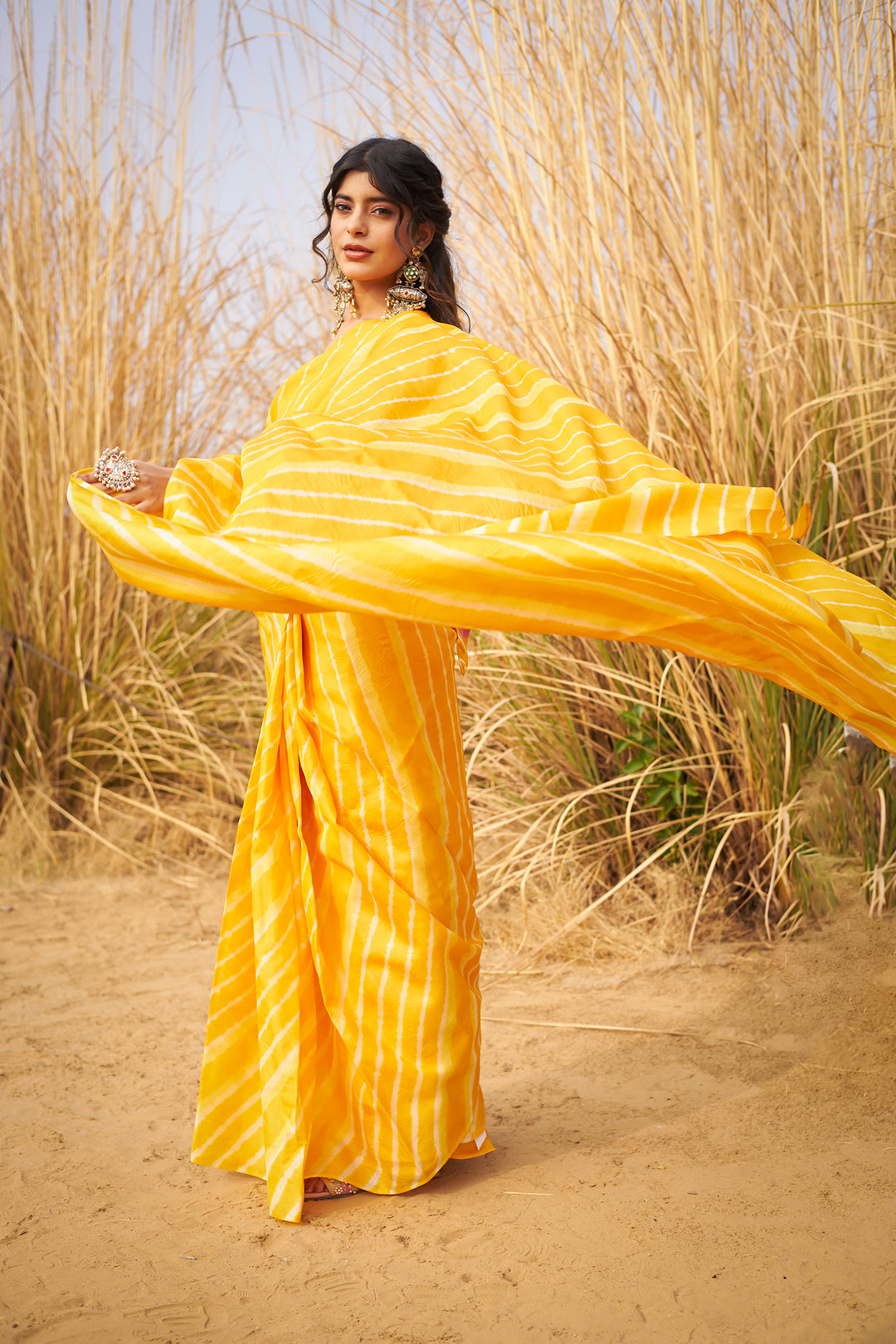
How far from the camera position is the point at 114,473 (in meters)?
1.61

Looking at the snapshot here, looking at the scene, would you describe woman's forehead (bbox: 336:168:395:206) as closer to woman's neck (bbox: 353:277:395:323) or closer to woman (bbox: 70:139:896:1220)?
woman (bbox: 70:139:896:1220)

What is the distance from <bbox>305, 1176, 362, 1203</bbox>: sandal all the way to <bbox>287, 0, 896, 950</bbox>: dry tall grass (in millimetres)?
1169

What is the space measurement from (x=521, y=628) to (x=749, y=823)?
1736 millimetres

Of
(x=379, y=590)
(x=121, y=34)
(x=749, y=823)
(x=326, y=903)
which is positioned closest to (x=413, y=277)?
(x=379, y=590)

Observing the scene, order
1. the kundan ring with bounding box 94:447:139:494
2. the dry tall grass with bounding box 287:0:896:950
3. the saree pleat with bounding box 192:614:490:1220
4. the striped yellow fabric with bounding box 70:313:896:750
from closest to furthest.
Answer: the striped yellow fabric with bounding box 70:313:896:750 → the kundan ring with bounding box 94:447:139:494 → the saree pleat with bounding box 192:614:490:1220 → the dry tall grass with bounding box 287:0:896:950

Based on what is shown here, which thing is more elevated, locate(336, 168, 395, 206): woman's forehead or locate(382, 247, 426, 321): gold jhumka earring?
locate(336, 168, 395, 206): woman's forehead

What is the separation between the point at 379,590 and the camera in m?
1.30

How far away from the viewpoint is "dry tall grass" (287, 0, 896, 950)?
2684 mm

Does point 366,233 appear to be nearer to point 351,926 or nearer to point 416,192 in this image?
point 416,192

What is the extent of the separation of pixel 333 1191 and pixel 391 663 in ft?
2.90

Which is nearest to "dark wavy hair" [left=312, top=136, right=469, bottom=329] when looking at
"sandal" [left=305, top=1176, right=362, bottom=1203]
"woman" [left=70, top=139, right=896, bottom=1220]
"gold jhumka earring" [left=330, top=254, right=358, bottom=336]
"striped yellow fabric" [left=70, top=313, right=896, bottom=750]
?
"woman" [left=70, top=139, right=896, bottom=1220]

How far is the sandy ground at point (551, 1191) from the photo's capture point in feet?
4.79

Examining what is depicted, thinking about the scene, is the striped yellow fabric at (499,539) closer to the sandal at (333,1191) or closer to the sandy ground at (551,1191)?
the sandy ground at (551,1191)

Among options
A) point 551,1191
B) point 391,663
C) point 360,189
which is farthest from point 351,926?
point 360,189
